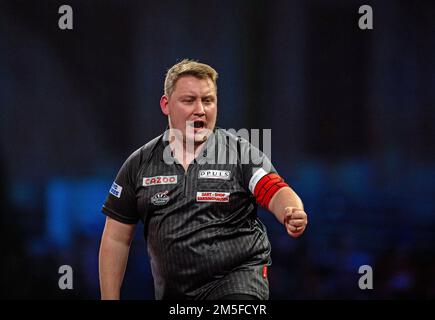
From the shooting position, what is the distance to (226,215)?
7.50ft

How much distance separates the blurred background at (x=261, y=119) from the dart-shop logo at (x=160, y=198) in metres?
1.62

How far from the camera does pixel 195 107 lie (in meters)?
2.42

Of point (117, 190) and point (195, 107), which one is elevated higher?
point (195, 107)

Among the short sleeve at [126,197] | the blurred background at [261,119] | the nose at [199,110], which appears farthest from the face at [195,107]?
the blurred background at [261,119]

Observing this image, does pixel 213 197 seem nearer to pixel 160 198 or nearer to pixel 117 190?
pixel 160 198

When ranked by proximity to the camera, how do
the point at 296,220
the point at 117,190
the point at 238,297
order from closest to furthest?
the point at 296,220 < the point at 238,297 < the point at 117,190

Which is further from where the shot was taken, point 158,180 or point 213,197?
point 158,180

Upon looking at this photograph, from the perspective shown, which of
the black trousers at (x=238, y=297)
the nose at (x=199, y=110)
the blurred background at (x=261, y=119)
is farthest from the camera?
the blurred background at (x=261, y=119)

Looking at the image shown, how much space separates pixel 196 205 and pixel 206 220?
0.23 ft

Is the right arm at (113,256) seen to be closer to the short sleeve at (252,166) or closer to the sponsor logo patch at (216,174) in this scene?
the sponsor logo patch at (216,174)

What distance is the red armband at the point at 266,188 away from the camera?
7.24 ft

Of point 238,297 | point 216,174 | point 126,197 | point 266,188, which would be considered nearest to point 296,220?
point 266,188
